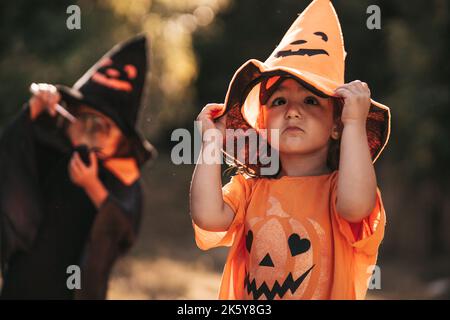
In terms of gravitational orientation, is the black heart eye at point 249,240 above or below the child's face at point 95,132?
below

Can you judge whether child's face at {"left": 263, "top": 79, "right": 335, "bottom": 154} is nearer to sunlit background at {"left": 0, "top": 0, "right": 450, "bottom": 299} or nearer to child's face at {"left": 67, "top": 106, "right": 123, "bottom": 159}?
child's face at {"left": 67, "top": 106, "right": 123, "bottom": 159}

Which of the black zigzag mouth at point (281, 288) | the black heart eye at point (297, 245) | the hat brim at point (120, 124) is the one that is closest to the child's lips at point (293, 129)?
the black heart eye at point (297, 245)

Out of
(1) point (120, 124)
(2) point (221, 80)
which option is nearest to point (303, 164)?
(1) point (120, 124)

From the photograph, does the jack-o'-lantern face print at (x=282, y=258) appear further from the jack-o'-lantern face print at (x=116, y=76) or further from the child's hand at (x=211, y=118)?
the jack-o'-lantern face print at (x=116, y=76)

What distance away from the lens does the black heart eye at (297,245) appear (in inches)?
92.9

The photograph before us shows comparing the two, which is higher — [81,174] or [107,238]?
[81,174]

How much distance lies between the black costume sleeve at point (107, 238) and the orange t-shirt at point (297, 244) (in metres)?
1.35

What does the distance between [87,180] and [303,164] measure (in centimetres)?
153

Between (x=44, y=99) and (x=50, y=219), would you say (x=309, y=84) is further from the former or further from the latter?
(x=50, y=219)

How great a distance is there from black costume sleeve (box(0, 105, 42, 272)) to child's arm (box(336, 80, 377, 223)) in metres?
1.88

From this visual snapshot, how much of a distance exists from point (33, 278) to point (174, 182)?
11.9 metres

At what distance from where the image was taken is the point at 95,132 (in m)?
3.87

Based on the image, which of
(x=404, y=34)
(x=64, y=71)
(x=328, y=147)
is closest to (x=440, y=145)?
(x=404, y=34)

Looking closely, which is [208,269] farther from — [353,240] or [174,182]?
[353,240]
